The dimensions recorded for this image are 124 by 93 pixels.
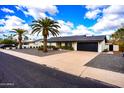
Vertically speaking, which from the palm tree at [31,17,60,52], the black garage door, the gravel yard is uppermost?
the palm tree at [31,17,60,52]

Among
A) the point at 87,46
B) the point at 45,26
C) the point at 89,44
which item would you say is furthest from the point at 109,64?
the point at 87,46

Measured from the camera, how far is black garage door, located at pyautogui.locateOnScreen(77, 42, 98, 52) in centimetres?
2675

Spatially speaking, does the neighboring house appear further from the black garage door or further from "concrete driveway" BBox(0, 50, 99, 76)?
"concrete driveway" BBox(0, 50, 99, 76)

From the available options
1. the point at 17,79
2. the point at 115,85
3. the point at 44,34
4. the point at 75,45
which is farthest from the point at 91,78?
the point at 75,45

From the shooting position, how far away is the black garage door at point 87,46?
26.8m

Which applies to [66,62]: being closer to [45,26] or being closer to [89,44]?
[45,26]

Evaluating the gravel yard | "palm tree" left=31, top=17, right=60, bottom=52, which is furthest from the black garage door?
the gravel yard

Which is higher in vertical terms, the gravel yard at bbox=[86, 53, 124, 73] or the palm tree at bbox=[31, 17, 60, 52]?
the palm tree at bbox=[31, 17, 60, 52]

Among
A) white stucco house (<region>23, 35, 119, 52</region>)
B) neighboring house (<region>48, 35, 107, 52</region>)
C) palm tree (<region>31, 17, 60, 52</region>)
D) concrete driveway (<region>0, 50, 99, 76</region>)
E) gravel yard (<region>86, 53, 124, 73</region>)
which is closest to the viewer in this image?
concrete driveway (<region>0, 50, 99, 76</region>)

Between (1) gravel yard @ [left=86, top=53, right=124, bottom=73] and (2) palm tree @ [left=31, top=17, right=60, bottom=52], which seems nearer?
(1) gravel yard @ [left=86, top=53, right=124, bottom=73]

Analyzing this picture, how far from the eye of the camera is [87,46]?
27797 mm
